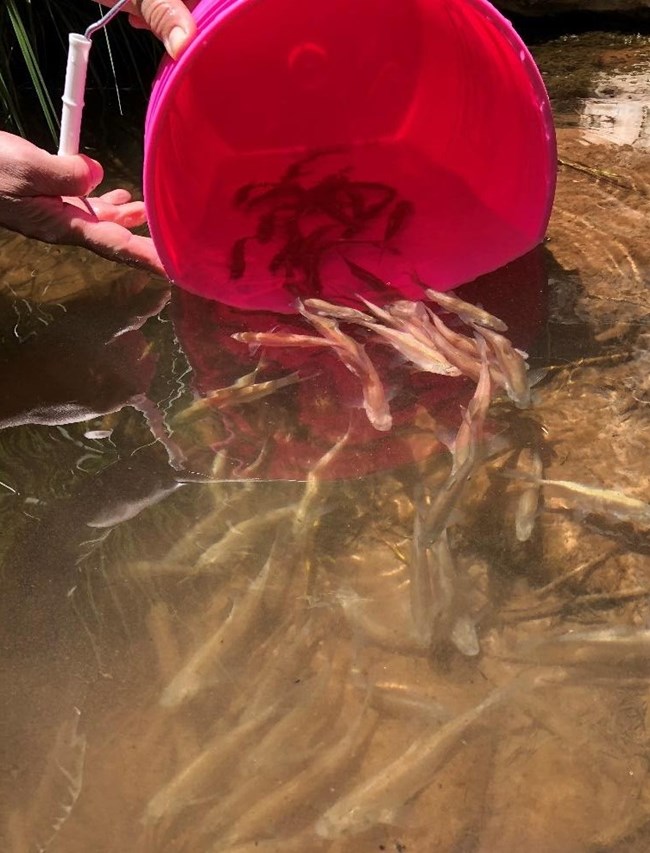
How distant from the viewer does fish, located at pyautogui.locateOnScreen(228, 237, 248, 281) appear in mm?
2646

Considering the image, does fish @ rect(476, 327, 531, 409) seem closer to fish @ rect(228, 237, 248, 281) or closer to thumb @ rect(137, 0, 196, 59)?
fish @ rect(228, 237, 248, 281)

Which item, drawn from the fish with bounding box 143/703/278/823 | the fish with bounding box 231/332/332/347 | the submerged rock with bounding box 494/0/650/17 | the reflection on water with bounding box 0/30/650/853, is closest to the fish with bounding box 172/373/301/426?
the reflection on water with bounding box 0/30/650/853

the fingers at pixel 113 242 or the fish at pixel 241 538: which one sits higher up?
the fingers at pixel 113 242

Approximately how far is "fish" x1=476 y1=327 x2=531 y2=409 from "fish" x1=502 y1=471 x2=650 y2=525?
255 mm

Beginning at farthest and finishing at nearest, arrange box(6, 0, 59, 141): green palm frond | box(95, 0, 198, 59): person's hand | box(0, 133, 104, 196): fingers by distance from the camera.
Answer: box(6, 0, 59, 141): green palm frond < box(0, 133, 104, 196): fingers < box(95, 0, 198, 59): person's hand

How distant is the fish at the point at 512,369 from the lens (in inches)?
87.7

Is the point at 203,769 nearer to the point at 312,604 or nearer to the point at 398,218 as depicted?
the point at 312,604

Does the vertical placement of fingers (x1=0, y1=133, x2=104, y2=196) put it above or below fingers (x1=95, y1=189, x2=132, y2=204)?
above

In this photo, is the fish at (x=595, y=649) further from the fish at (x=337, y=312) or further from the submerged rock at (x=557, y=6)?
the submerged rock at (x=557, y=6)

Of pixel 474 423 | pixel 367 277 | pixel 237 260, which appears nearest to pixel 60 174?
pixel 237 260

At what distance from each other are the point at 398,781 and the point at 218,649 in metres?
0.44

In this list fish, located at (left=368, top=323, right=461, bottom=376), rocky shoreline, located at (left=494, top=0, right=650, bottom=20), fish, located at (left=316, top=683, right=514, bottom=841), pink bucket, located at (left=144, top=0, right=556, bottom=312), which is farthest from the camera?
rocky shoreline, located at (left=494, top=0, right=650, bottom=20)

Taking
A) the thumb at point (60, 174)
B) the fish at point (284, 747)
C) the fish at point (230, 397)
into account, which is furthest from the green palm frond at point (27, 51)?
the fish at point (284, 747)

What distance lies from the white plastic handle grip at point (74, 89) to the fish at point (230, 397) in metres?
0.72
